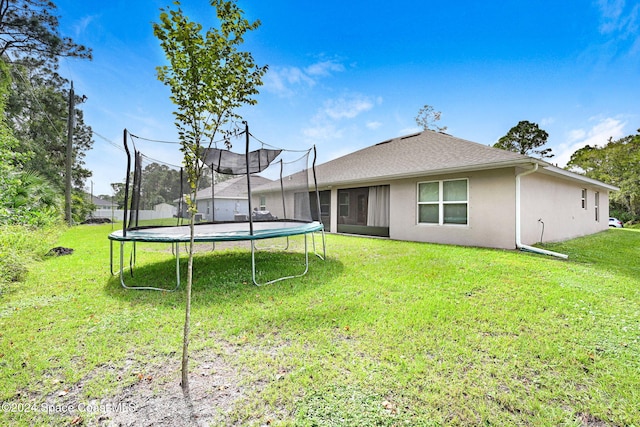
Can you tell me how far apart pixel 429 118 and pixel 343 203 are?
17.2 metres

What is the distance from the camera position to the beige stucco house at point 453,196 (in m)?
6.93

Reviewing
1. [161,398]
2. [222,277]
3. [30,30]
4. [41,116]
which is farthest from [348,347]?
[41,116]

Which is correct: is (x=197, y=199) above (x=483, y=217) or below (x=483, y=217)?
above

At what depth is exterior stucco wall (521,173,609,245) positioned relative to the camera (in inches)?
291

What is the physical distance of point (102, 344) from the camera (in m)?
2.49

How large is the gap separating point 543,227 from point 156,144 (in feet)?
33.9

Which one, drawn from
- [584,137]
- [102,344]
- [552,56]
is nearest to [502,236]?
[102,344]

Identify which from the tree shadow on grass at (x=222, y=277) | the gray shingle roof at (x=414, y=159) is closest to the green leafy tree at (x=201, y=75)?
the tree shadow on grass at (x=222, y=277)

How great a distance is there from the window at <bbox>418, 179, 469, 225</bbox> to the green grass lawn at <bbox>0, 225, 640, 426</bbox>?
3.22 metres

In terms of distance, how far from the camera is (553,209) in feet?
28.7

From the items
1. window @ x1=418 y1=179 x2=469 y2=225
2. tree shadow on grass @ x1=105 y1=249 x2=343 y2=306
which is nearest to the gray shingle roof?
window @ x1=418 y1=179 x2=469 y2=225

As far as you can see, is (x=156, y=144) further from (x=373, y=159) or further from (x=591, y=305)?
(x=373, y=159)

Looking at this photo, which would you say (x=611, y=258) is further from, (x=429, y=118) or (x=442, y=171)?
(x=429, y=118)

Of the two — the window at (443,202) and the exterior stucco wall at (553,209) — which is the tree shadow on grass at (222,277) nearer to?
the window at (443,202)
